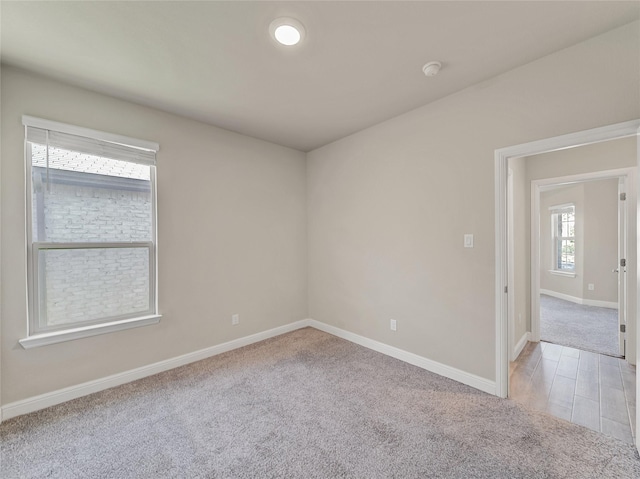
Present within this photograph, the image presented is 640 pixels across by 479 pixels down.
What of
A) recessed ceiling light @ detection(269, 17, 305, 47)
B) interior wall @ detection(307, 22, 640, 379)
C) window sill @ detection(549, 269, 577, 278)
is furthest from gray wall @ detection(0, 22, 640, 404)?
window sill @ detection(549, 269, 577, 278)

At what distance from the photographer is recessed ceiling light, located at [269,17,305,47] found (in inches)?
62.4

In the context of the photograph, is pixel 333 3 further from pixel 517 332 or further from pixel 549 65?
pixel 517 332

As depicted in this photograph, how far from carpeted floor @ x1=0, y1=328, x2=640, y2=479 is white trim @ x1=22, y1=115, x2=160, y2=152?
222 cm

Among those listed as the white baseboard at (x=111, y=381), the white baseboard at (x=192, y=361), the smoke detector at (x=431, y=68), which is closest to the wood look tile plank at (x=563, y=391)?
the white baseboard at (x=192, y=361)

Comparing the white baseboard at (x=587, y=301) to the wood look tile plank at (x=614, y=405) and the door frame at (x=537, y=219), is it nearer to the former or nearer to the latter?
the door frame at (x=537, y=219)

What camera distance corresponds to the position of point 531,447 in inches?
65.6

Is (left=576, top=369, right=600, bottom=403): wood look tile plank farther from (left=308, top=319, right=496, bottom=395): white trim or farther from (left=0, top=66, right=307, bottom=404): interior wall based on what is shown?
(left=0, top=66, right=307, bottom=404): interior wall

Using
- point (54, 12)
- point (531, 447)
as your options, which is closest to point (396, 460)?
point (531, 447)

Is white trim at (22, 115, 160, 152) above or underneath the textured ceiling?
underneath

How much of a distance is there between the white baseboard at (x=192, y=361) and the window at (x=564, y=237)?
5054 mm

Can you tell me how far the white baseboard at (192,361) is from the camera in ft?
6.70

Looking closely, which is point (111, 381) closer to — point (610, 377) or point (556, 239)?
point (610, 377)

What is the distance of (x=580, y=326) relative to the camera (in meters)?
3.91

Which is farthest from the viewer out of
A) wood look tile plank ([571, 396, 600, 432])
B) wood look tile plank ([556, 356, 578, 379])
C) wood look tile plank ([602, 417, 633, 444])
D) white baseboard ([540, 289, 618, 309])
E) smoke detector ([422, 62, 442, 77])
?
white baseboard ([540, 289, 618, 309])
